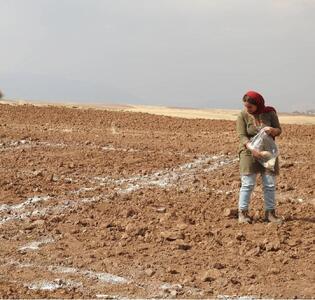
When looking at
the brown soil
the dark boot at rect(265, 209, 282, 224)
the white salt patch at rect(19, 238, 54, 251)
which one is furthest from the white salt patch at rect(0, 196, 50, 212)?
the dark boot at rect(265, 209, 282, 224)

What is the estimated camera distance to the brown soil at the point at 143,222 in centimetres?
618

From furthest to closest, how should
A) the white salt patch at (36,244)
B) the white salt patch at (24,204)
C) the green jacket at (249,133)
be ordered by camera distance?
the white salt patch at (24,204)
the green jacket at (249,133)
the white salt patch at (36,244)

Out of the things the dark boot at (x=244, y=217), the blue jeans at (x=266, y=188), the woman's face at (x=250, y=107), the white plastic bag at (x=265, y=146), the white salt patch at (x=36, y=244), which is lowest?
the white salt patch at (x=36, y=244)

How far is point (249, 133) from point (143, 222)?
1.70 m

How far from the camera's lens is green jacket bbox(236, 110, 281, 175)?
7.85m

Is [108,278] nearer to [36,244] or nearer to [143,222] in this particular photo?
[36,244]

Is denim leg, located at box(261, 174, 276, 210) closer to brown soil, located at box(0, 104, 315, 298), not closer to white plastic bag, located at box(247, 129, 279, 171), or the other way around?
white plastic bag, located at box(247, 129, 279, 171)

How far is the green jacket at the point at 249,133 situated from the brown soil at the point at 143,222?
2.23ft

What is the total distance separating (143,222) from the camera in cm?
824

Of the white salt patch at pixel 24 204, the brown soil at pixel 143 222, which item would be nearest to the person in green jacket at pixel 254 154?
the brown soil at pixel 143 222

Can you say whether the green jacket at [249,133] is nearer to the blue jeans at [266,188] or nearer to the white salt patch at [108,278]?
the blue jeans at [266,188]

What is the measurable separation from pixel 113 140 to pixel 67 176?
3.63 m

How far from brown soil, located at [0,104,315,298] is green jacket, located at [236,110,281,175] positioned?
2.23ft

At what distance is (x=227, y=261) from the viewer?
6719 mm
